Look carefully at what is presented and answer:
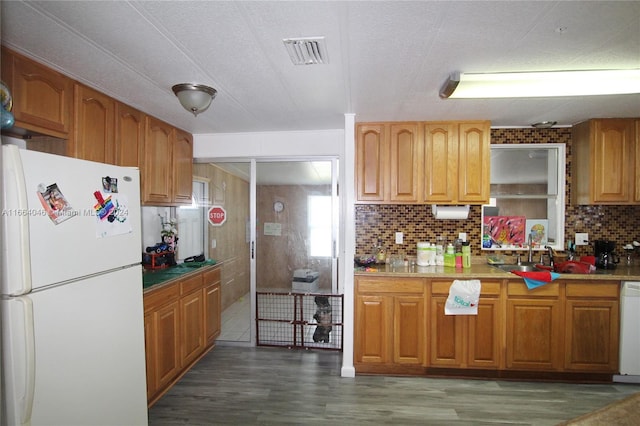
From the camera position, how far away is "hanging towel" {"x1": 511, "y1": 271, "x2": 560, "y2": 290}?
2559 millimetres

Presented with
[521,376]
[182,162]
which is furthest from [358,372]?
[182,162]

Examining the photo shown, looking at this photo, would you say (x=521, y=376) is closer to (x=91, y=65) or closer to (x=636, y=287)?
(x=636, y=287)

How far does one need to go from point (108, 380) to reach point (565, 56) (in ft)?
9.86

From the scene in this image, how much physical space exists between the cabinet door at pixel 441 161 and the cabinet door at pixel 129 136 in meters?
2.47

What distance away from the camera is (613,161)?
2.84m

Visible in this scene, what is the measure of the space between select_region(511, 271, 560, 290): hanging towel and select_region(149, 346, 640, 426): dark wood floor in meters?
0.86

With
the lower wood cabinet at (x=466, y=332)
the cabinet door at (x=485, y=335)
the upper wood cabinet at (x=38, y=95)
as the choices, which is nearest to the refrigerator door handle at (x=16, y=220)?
the upper wood cabinet at (x=38, y=95)

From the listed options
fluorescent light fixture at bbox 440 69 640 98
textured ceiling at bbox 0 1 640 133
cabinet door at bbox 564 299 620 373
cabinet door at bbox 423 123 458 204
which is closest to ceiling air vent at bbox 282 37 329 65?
textured ceiling at bbox 0 1 640 133

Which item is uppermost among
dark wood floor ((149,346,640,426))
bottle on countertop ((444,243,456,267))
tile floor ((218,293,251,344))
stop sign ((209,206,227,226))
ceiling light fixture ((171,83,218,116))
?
ceiling light fixture ((171,83,218,116))

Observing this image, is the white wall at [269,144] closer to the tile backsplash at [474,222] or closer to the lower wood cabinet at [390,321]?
the tile backsplash at [474,222]

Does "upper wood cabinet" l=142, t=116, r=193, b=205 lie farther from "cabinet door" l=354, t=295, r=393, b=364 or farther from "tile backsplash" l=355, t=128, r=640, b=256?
"cabinet door" l=354, t=295, r=393, b=364

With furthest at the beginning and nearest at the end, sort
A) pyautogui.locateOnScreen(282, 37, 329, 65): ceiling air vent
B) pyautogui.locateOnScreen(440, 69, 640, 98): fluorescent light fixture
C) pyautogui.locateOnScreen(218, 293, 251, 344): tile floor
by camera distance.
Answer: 1. pyautogui.locateOnScreen(218, 293, 251, 344): tile floor
2. pyautogui.locateOnScreen(440, 69, 640, 98): fluorescent light fixture
3. pyautogui.locateOnScreen(282, 37, 329, 65): ceiling air vent

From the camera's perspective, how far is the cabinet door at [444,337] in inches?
106

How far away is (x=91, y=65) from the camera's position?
1808 mm
